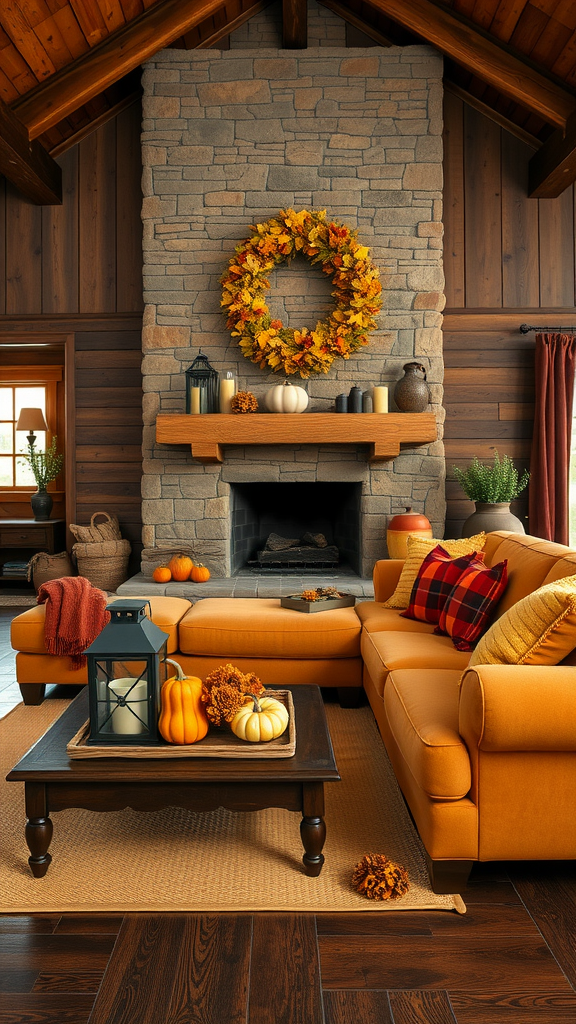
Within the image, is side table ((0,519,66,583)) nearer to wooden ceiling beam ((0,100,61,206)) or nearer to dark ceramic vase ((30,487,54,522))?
dark ceramic vase ((30,487,54,522))

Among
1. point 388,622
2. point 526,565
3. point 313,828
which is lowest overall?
point 313,828

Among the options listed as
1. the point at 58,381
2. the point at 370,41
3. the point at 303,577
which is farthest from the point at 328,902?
the point at 58,381

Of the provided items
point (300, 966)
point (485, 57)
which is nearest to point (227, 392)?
point (485, 57)

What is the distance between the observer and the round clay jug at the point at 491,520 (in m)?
5.13

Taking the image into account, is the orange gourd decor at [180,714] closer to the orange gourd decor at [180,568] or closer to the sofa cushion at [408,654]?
the sofa cushion at [408,654]

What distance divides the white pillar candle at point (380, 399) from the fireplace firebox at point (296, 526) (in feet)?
2.00

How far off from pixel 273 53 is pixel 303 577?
3.60 metres

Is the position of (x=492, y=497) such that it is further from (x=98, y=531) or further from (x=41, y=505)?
(x=41, y=505)

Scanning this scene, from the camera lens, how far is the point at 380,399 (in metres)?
5.14

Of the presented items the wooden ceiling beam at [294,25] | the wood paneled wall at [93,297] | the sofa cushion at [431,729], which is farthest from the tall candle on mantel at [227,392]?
the sofa cushion at [431,729]

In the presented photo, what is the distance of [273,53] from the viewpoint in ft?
17.3

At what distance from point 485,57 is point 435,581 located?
364 cm

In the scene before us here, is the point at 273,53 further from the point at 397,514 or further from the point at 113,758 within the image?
the point at 113,758

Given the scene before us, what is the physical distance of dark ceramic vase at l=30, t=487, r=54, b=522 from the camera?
6656mm
